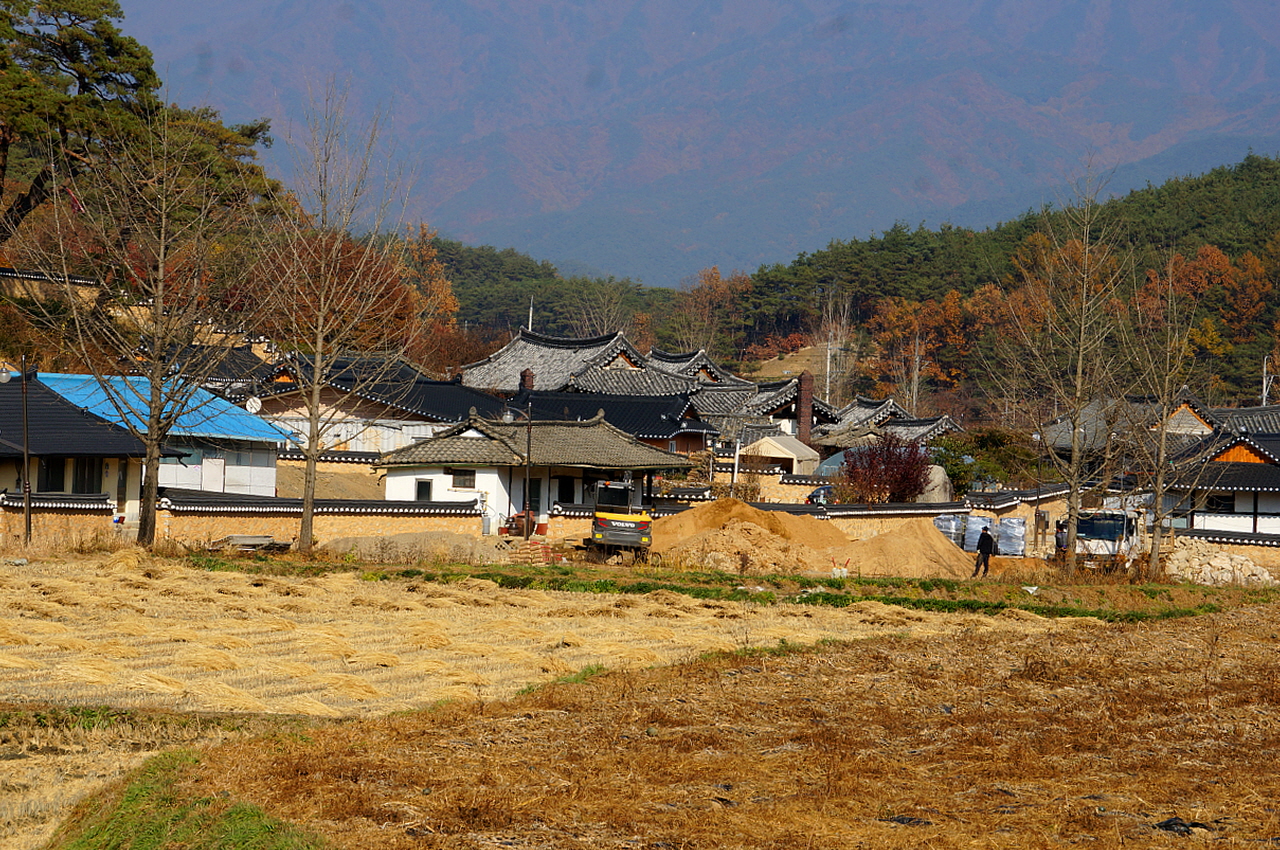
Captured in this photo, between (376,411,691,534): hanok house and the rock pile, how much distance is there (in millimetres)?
14050

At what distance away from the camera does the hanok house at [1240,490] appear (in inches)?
1513

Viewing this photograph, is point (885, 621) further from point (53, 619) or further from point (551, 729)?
point (53, 619)

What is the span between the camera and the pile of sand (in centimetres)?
2930

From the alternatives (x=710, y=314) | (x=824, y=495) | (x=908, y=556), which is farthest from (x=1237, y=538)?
(x=710, y=314)

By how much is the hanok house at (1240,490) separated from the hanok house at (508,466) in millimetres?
16736

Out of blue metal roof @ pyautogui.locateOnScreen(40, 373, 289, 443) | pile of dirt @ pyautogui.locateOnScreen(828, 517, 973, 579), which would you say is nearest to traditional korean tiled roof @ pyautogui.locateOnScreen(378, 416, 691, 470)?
blue metal roof @ pyautogui.locateOnScreen(40, 373, 289, 443)

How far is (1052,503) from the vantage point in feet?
144

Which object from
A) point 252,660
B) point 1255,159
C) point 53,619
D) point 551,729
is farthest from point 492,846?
point 1255,159

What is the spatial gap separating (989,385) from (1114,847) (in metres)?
73.3

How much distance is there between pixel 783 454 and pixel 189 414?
26078mm

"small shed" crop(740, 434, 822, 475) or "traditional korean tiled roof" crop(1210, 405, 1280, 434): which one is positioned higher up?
"traditional korean tiled roof" crop(1210, 405, 1280, 434)

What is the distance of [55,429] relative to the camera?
31891mm

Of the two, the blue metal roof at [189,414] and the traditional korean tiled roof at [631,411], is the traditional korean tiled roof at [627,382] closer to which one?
the traditional korean tiled roof at [631,411]

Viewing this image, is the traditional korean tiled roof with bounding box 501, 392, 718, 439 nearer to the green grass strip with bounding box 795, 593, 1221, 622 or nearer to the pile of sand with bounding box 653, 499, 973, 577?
the pile of sand with bounding box 653, 499, 973, 577
